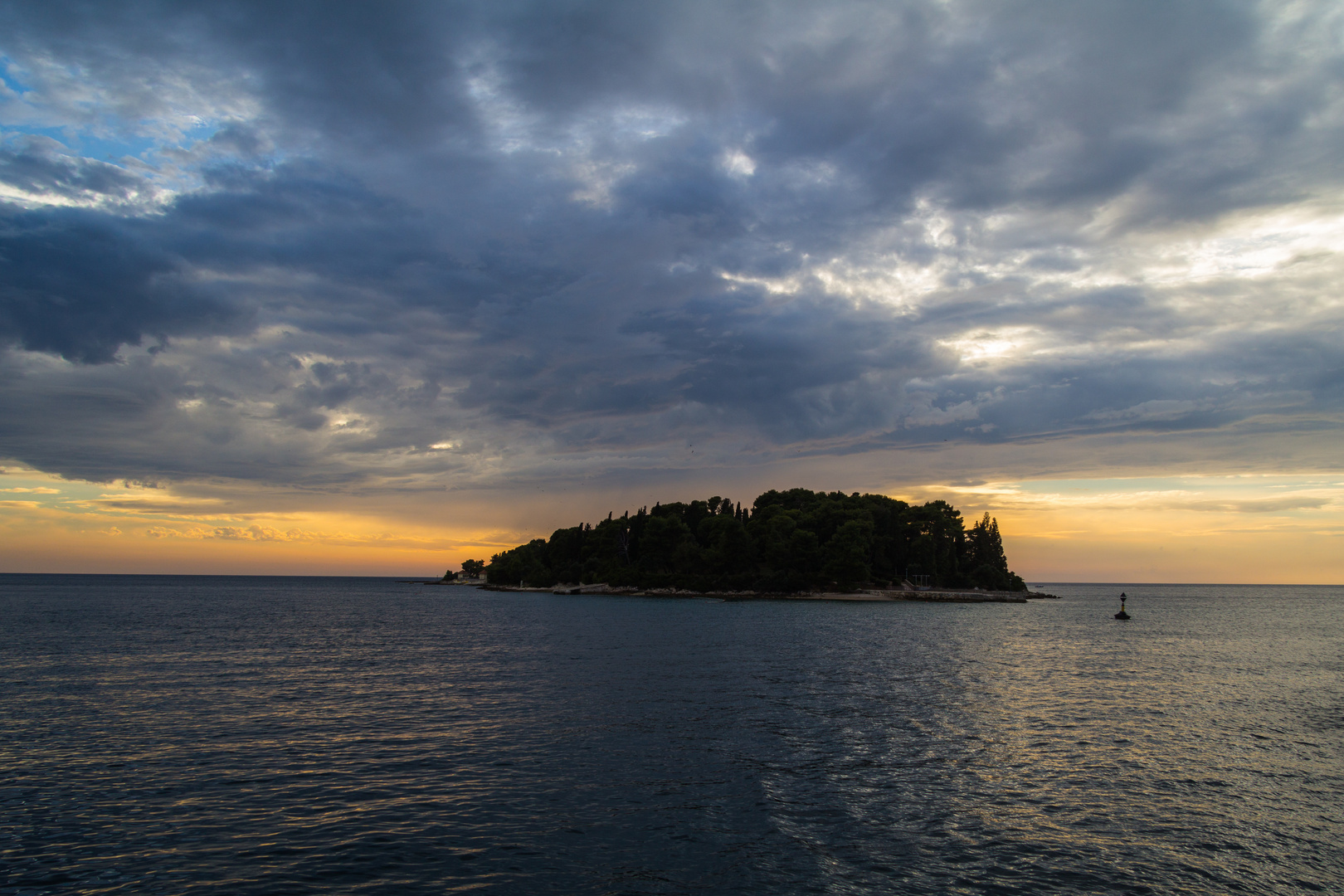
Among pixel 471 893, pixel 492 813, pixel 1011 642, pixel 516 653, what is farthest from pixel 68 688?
pixel 1011 642

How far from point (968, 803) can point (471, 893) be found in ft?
51.2

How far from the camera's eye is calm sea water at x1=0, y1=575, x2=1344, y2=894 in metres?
18.1

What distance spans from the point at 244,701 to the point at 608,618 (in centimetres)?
8494

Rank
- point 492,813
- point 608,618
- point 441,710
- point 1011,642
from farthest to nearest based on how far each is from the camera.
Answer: point 608,618 < point 1011,642 < point 441,710 < point 492,813

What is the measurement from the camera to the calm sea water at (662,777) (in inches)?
714

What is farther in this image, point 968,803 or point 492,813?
point 968,803

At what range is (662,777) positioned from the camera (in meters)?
25.9

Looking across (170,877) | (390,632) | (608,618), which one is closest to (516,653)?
(390,632)

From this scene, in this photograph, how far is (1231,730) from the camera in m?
35.1

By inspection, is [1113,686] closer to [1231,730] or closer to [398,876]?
[1231,730]

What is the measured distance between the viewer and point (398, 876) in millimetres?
17422

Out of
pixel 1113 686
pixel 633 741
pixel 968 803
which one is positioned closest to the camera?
pixel 968 803

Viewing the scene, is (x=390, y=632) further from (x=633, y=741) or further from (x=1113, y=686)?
(x=1113, y=686)

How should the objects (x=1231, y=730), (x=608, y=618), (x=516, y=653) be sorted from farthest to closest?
(x=608, y=618) < (x=516, y=653) < (x=1231, y=730)
